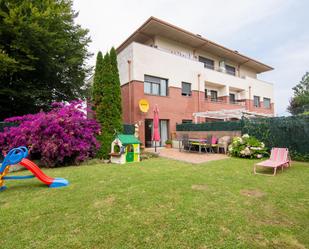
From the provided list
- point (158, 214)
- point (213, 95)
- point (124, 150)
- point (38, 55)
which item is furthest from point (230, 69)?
point (158, 214)

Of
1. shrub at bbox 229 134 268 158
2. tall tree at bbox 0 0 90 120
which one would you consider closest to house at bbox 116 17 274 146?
shrub at bbox 229 134 268 158

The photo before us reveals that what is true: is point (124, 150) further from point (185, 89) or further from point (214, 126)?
point (185, 89)

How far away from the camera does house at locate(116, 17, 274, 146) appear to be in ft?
51.6

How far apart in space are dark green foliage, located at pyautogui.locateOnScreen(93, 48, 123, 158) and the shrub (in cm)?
682

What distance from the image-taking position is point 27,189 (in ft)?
17.8

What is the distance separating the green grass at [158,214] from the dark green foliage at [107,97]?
18.5 feet

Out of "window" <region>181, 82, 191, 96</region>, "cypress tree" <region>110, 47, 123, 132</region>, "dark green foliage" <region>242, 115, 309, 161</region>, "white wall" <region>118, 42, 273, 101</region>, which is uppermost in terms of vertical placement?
"white wall" <region>118, 42, 273, 101</region>

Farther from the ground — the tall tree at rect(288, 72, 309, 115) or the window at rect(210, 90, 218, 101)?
the tall tree at rect(288, 72, 309, 115)

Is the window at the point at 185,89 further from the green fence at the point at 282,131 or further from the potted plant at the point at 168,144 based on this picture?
the green fence at the point at 282,131

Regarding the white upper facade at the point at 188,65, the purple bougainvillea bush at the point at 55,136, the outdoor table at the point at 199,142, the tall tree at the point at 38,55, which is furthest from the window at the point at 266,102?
the purple bougainvillea bush at the point at 55,136

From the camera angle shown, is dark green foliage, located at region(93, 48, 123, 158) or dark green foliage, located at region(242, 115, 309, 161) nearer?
dark green foliage, located at region(242, 115, 309, 161)

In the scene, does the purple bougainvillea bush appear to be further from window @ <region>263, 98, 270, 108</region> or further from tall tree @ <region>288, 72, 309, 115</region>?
tall tree @ <region>288, 72, 309, 115</region>

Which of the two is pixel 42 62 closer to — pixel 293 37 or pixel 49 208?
pixel 49 208

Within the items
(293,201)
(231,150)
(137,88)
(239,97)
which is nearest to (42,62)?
(137,88)
